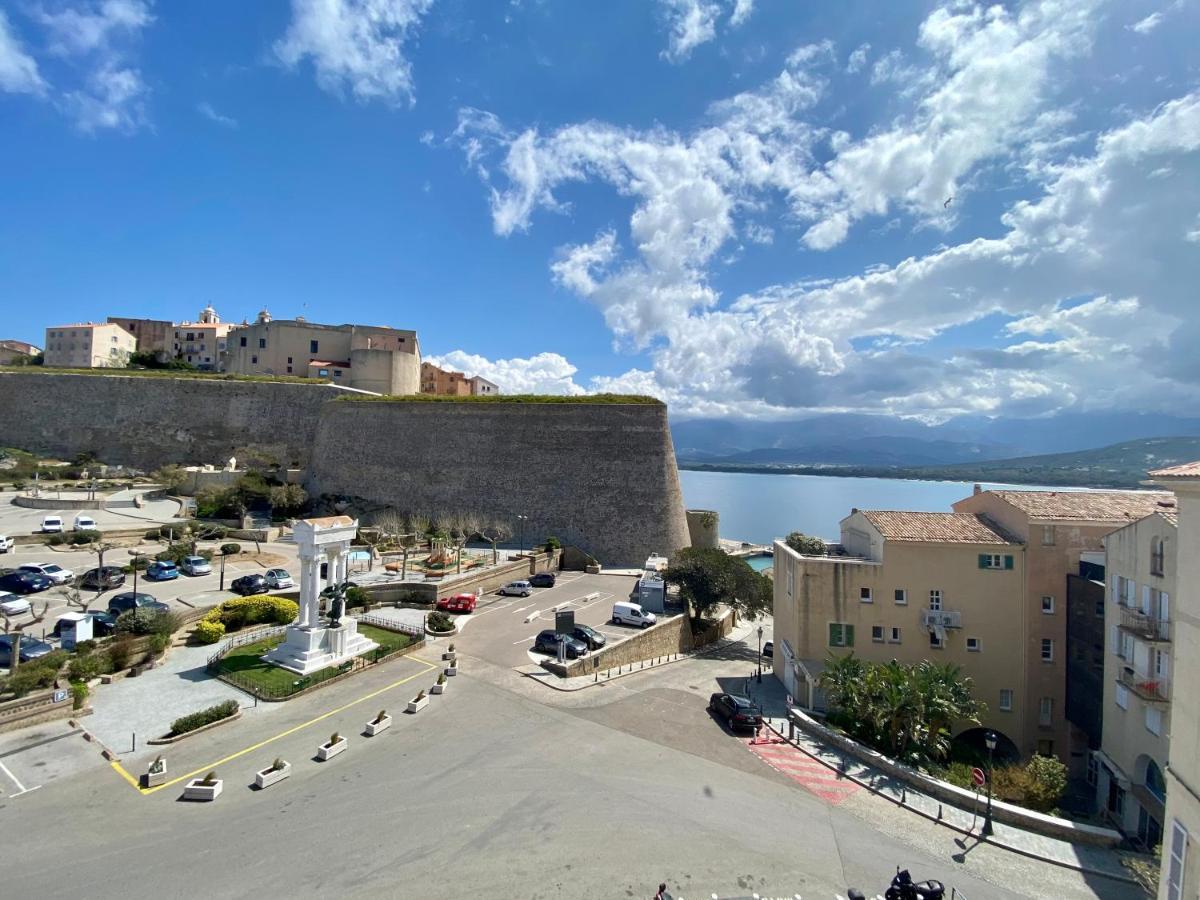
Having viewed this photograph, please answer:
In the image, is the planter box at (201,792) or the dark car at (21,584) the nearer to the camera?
the planter box at (201,792)

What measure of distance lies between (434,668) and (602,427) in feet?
75.6

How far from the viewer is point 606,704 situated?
47.4ft

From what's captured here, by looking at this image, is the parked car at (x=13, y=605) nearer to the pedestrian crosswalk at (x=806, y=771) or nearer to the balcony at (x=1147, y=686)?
the pedestrian crosswalk at (x=806, y=771)

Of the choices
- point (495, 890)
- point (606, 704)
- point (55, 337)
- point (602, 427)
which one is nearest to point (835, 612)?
point (606, 704)

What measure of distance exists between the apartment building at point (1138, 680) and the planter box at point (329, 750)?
605 inches

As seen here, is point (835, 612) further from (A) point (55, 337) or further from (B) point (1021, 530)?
(A) point (55, 337)

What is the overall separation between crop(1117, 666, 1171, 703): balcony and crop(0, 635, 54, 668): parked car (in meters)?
25.7

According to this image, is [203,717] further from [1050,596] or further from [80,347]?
A: [80,347]

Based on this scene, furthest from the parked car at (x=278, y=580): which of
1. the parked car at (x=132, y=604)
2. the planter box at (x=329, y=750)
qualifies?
the planter box at (x=329, y=750)

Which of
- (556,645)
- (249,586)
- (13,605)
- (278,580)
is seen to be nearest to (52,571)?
(13,605)

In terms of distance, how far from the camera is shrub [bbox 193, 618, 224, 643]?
17.2 metres

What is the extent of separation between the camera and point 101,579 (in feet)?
72.7

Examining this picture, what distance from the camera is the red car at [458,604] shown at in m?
22.4

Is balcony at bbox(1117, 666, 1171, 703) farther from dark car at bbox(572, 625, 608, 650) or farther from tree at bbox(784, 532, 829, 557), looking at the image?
dark car at bbox(572, 625, 608, 650)
